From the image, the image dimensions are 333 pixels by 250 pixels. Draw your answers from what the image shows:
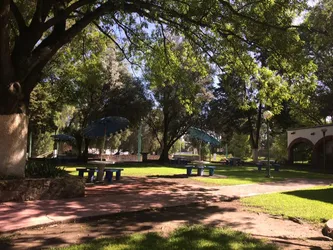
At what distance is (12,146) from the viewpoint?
28.8 feet

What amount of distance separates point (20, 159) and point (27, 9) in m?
7.30

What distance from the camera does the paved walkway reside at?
6883 mm

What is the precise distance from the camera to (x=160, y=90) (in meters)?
30.5

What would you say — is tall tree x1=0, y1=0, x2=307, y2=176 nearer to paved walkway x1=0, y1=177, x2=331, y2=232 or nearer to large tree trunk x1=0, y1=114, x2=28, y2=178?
large tree trunk x1=0, y1=114, x2=28, y2=178

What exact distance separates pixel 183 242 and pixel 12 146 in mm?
5590

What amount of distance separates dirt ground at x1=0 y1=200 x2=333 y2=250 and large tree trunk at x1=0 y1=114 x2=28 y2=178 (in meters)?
2.90

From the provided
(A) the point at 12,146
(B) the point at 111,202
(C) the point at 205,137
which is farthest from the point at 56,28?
(C) the point at 205,137

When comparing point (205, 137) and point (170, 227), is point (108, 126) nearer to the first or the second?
point (205, 137)

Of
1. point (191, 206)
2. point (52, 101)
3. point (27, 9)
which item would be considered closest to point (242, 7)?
point (191, 206)

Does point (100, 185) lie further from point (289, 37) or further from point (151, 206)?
point (289, 37)

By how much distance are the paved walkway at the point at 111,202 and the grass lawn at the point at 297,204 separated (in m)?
0.84

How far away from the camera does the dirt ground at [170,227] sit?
562 cm

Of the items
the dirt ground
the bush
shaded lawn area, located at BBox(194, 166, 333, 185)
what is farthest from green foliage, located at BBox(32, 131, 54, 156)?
the dirt ground

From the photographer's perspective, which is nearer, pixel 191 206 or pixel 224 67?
pixel 191 206
